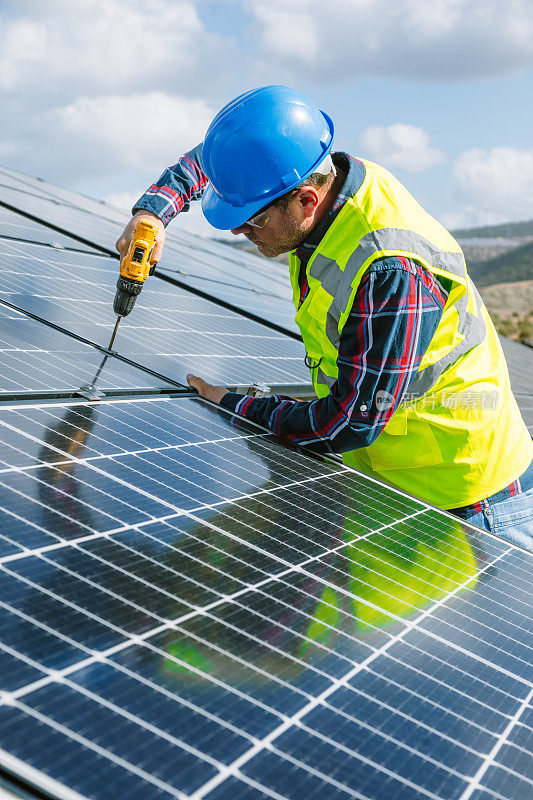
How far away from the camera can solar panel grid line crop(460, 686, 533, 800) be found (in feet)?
→ 7.28

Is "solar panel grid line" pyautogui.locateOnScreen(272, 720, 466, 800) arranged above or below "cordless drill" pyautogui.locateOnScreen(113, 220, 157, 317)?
below

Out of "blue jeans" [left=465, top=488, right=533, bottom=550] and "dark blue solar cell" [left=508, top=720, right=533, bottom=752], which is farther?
"blue jeans" [left=465, top=488, right=533, bottom=550]

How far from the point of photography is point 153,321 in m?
6.25

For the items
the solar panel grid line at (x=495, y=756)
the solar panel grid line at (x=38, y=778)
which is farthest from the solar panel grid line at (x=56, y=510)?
the solar panel grid line at (x=495, y=756)

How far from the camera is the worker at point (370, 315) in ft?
12.8

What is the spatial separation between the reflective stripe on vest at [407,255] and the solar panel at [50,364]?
1137mm

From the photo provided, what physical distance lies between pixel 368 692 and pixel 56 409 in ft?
6.54

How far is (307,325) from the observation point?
176 inches

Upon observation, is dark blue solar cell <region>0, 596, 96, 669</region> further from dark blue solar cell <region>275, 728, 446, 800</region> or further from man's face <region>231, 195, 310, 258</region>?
man's face <region>231, 195, 310, 258</region>

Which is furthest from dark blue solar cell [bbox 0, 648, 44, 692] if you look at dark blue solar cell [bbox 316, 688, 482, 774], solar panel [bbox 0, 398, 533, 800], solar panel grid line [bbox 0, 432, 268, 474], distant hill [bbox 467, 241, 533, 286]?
distant hill [bbox 467, 241, 533, 286]

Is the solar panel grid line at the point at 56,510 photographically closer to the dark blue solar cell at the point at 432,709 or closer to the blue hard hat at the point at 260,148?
the dark blue solar cell at the point at 432,709

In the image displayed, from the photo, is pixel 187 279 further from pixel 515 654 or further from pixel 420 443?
pixel 515 654

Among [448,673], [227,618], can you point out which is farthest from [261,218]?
[448,673]

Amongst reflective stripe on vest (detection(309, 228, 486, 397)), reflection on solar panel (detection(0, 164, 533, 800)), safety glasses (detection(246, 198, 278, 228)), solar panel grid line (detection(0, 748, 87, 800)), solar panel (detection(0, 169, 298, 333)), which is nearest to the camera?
solar panel grid line (detection(0, 748, 87, 800))
